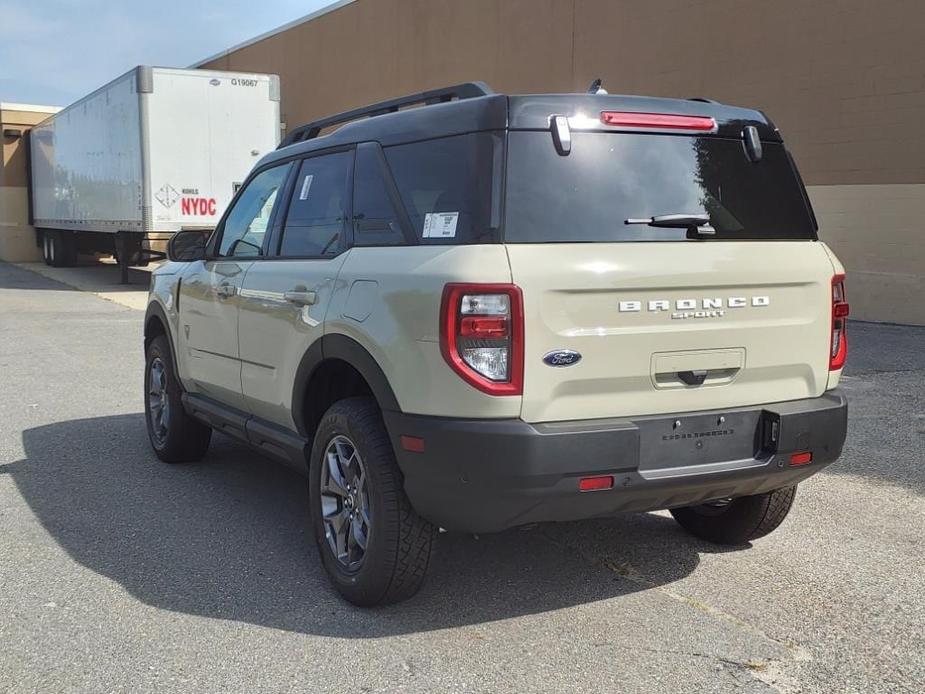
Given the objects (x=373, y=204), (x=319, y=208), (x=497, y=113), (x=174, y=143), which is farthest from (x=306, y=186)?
(x=174, y=143)

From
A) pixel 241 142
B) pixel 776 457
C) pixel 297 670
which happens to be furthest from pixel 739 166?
pixel 241 142

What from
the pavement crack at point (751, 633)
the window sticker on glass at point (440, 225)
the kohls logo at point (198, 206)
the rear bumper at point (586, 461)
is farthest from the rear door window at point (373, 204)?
the kohls logo at point (198, 206)

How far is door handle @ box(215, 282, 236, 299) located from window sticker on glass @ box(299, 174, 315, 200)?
674mm

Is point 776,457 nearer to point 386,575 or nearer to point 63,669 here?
point 386,575

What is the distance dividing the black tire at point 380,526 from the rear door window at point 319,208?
84cm

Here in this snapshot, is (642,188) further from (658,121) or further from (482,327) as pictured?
(482,327)

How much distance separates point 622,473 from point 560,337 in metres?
0.54

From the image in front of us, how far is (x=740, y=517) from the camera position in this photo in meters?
4.61

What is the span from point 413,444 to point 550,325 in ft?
2.18

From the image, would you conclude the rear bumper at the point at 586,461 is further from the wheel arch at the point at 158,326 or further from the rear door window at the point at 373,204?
the wheel arch at the point at 158,326

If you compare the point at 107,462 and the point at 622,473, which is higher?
the point at 622,473

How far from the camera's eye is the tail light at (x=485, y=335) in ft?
11.0

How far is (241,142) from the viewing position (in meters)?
18.8

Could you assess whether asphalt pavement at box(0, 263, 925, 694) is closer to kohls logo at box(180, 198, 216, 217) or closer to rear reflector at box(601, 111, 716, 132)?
rear reflector at box(601, 111, 716, 132)
